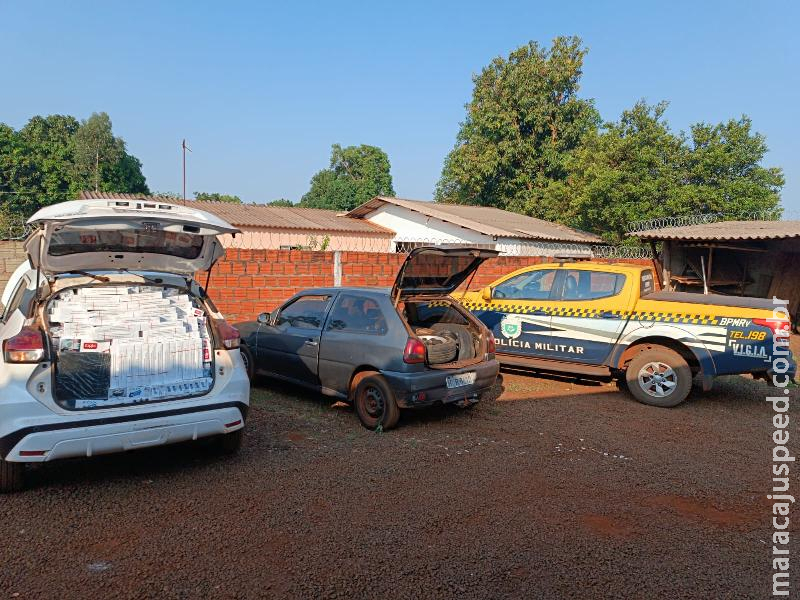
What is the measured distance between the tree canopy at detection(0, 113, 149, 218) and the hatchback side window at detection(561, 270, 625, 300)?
46.5 metres

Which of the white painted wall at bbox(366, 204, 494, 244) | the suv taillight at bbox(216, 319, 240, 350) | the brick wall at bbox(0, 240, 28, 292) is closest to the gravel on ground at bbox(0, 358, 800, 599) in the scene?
the suv taillight at bbox(216, 319, 240, 350)

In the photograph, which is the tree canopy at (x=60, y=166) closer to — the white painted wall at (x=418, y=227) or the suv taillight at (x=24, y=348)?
the white painted wall at (x=418, y=227)

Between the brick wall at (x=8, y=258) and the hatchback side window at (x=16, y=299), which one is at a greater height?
the brick wall at (x=8, y=258)

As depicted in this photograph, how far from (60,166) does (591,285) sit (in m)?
53.7

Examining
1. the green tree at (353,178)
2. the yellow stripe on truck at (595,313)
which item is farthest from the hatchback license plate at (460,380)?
the green tree at (353,178)

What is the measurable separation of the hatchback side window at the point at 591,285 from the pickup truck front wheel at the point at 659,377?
95cm

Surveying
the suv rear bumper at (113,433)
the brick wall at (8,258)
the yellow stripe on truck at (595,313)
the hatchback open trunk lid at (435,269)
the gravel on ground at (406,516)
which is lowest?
the gravel on ground at (406,516)

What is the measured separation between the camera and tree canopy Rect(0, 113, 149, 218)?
152ft

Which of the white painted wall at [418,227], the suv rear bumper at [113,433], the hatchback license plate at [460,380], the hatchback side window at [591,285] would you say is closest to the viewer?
the suv rear bumper at [113,433]

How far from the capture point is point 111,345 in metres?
4.09

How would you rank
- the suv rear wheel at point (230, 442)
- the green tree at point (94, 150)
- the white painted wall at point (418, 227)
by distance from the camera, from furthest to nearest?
1. the green tree at point (94, 150)
2. the white painted wall at point (418, 227)
3. the suv rear wheel at point (230, 442)

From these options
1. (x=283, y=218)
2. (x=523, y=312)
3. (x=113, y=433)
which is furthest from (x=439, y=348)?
(x=283, y=218)

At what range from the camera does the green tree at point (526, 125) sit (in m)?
31.3

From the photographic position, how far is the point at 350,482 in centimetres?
439
